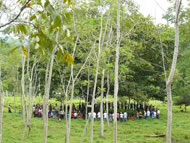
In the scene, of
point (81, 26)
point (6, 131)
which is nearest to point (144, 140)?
point (81, 26)

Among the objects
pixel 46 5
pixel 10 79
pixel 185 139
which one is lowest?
pixel 185 139

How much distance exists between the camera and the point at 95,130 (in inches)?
805

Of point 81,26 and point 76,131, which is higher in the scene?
point 81,26

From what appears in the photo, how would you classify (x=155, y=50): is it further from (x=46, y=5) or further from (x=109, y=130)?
(x=46, y=5)

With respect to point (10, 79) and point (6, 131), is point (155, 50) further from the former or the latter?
point (10, 79)

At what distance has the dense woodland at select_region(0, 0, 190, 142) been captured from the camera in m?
2.37

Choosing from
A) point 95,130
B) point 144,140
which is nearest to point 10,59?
point 95,130

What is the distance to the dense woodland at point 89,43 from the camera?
93.3 inches

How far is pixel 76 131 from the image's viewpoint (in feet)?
65.3

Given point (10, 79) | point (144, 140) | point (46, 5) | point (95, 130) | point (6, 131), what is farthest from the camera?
point (10, 79)

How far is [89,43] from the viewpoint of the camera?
1458 centimetres

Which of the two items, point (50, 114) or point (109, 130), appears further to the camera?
point (50, 114)

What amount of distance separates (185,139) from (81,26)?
10240 millimetres

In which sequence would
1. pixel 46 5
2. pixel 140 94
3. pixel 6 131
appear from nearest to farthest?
1. pixel 46 5
2. pixel 6 131
3. pixel 140 94
